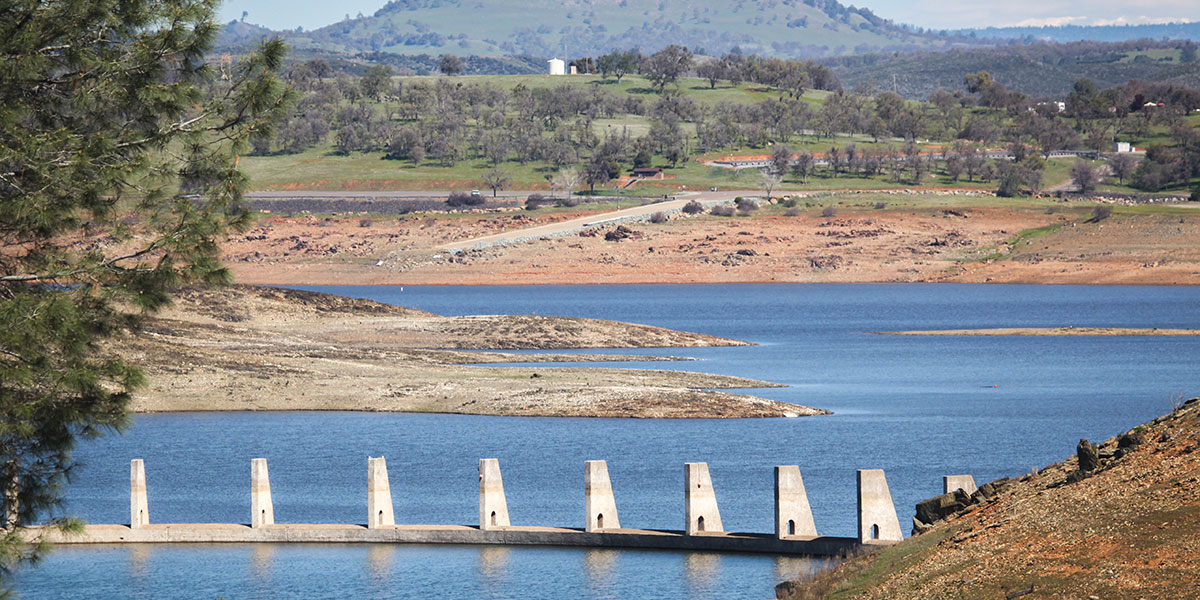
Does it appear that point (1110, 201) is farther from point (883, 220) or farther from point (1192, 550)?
point (1192, 550)

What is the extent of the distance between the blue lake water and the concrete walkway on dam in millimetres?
309

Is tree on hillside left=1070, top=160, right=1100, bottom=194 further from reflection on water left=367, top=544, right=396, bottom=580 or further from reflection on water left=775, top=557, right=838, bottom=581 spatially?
reflection on water left=775, top=557, right=838, bottom=581

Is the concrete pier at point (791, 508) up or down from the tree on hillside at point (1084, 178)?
up

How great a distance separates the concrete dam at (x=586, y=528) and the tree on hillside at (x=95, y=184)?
428 inches

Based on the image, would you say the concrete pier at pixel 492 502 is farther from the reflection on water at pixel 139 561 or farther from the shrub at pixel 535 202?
the shrub at pixel 535 202

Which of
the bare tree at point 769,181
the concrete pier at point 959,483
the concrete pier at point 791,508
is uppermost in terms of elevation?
the concrete pier at point 959,483

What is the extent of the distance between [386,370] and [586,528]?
40579 mm

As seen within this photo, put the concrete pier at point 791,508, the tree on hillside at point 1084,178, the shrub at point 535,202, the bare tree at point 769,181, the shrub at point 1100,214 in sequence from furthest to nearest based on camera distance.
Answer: the tree on hillside at point 1084,178
the bare tree at point 769,181
the shrub at point 535,202
the shrub at point 1100,214
the concrete pier at point 791,508

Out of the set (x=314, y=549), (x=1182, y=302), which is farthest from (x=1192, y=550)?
(x=1182, y=302)

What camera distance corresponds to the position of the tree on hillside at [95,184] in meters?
20.1

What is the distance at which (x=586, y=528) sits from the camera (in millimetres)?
34844

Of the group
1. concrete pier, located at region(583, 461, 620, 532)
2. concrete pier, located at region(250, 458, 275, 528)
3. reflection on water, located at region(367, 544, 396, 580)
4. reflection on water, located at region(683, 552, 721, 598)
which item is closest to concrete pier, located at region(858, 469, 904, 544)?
reflection on water, located at region(683, 552, 721, 598)

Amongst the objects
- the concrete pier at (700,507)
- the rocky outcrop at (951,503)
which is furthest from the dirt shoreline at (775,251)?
the rocky outcrop at (951,503)

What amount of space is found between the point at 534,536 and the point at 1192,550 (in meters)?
19.2
